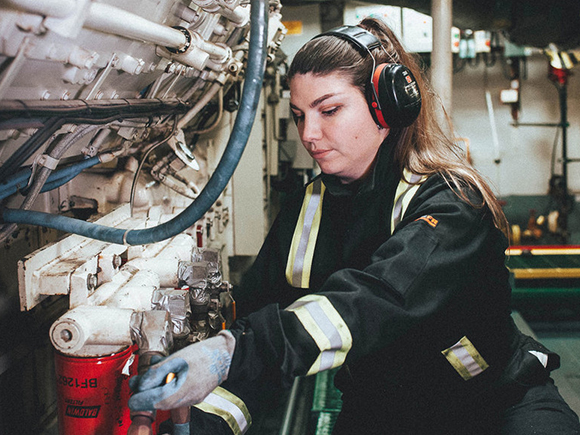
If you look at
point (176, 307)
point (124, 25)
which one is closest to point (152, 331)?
point (176, 307)

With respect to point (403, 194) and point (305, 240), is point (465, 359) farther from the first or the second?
point (305, 240)

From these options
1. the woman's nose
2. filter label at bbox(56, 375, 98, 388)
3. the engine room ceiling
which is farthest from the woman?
the engine room ceiling

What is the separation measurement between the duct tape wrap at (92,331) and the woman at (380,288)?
254 mm

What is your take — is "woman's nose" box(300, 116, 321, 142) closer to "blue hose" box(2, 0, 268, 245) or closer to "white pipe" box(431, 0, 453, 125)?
"blue hose" box(2, 0, 268, 245)

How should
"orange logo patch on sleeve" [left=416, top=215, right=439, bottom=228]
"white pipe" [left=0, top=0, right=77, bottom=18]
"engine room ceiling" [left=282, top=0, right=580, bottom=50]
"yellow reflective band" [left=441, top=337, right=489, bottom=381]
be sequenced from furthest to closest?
"engine room ceiling" [left=282, top=0, right=580, bottom=50] → "yellow reflective band" [left=441, top=337, right=489, bottom=381] → "orange logo patch on sleeve" [left=416, top=215, right=439, bottom=228] → "white pipe" [left=0, top=0, right=77, bottom=18]

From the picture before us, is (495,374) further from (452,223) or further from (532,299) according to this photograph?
(532,299)

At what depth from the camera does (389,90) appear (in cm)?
125

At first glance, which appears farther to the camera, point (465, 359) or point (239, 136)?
point (465, 359)

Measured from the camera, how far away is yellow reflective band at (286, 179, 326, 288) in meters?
1.60

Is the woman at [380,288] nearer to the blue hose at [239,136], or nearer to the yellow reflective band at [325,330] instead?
the yellow reflective band at [325,330]

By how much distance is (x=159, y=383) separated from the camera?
89cm

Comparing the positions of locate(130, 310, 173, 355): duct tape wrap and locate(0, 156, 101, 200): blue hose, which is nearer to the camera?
locate(130, 310, 173, 355): duct tape wrap

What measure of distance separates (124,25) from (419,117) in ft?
2.79

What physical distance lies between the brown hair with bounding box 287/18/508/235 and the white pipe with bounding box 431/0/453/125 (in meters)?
0.88
